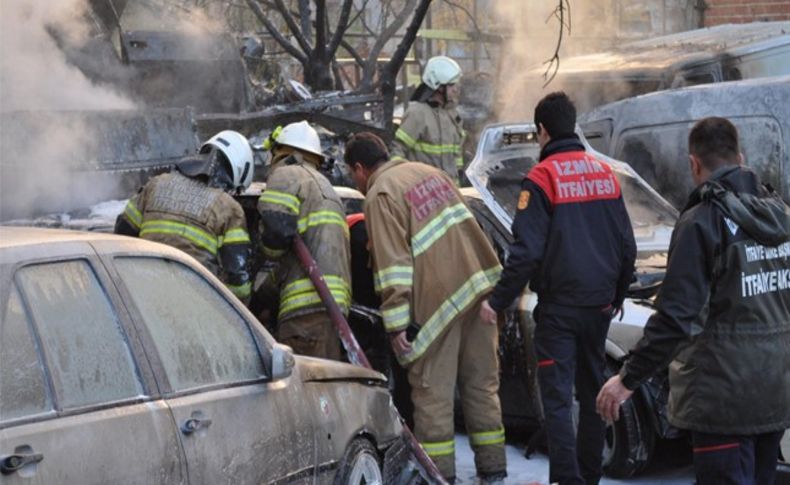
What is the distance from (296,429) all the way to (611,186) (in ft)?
6.86

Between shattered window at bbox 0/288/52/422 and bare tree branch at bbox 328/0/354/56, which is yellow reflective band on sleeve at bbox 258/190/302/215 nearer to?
shattered window at bbox 0/288/52/422

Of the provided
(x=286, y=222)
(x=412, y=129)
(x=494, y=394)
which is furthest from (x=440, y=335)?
(x=412, y=129)

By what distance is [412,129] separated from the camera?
9312mm

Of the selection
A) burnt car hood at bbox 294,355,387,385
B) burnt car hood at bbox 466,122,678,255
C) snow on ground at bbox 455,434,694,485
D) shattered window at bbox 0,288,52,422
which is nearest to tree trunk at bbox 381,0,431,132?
burnt car hood at bbox 466,122,678,255

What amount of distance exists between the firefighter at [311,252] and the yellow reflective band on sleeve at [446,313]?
46cm

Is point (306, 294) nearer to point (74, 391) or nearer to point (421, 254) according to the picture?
point (421, 254)

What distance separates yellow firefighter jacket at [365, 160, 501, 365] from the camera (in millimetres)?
6516

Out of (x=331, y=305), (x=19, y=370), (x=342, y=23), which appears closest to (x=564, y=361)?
(x=331, y=305)

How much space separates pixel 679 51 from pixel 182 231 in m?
6.81

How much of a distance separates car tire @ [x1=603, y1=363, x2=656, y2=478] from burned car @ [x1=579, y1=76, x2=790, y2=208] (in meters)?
3.05

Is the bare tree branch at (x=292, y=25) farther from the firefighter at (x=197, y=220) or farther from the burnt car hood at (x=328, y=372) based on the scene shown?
the burnt car hood at (x=328, y=372)

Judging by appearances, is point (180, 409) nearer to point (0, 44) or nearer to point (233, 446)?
point (233, 446)

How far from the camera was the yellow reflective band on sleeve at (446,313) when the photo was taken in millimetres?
6559

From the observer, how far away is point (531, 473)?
7117 mm
